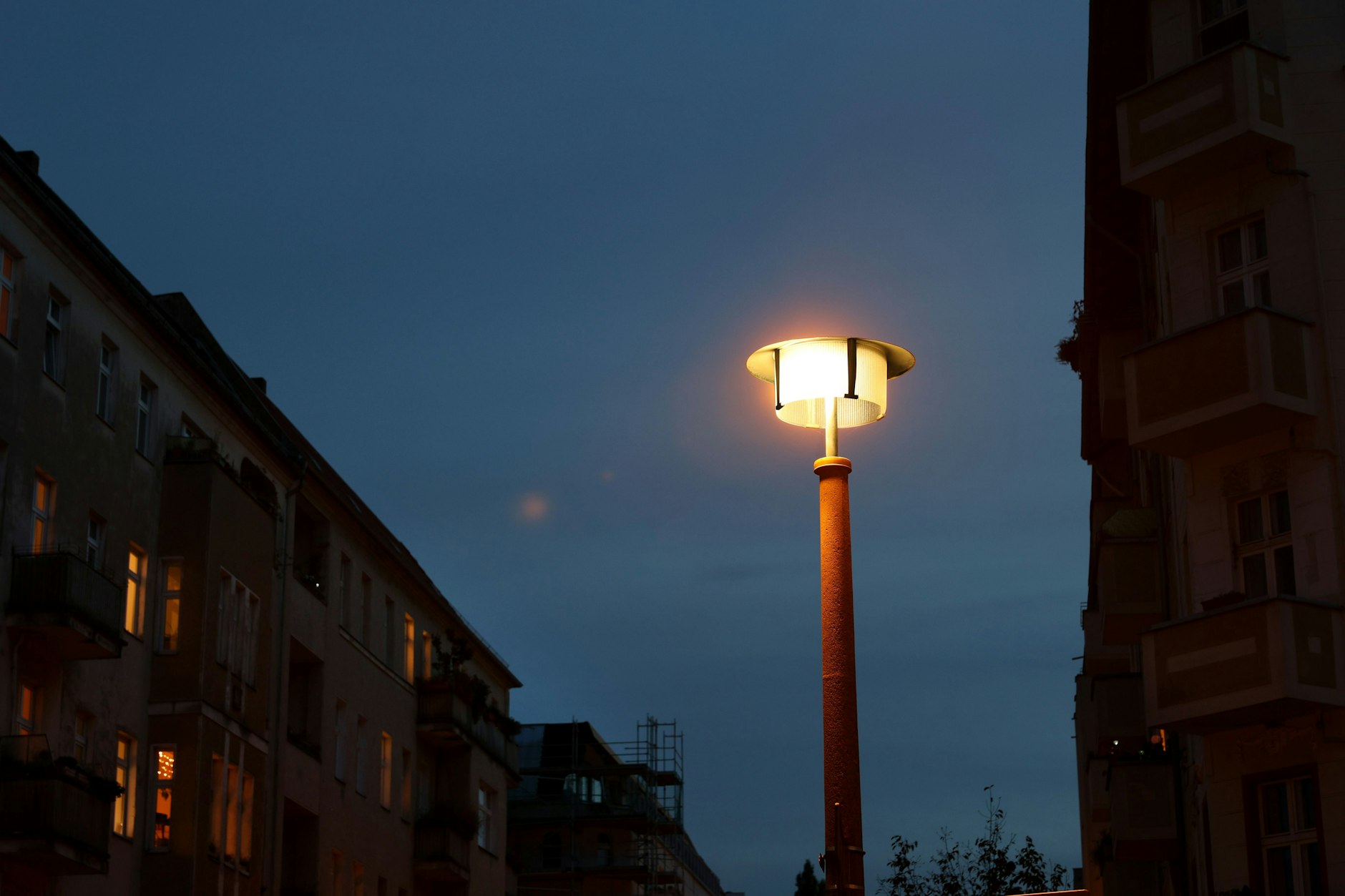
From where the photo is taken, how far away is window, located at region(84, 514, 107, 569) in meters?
30.6

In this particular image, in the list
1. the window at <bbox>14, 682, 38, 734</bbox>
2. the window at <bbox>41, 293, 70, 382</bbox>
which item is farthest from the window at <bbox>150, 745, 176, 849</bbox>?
the window at <bbox>41, 293, 70, 382</bbox>

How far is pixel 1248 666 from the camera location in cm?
1936

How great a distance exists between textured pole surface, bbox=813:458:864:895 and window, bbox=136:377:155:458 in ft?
78.8

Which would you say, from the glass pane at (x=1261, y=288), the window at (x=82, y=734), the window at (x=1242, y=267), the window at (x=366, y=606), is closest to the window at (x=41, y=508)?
the window at (x=82, y=734)

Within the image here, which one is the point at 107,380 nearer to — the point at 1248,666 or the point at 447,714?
the point at 1248,666

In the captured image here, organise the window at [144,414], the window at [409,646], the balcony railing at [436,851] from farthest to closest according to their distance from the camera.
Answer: the window at [409,646], the balcony railing at [436,851], the window at [144,414]

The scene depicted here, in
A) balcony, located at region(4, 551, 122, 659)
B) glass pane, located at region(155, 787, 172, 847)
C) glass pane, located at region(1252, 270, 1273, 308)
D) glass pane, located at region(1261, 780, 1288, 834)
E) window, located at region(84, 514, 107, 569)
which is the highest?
glass pane, located at region(1252, 270, 1273, 308)

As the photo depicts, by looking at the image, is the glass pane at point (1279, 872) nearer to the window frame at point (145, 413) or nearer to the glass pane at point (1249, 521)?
the glass pane at point (1249, 521)

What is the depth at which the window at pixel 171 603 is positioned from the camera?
33.2 m

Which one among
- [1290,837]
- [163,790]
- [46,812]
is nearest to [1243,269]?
[1290,837]

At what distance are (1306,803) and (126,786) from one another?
788 inches

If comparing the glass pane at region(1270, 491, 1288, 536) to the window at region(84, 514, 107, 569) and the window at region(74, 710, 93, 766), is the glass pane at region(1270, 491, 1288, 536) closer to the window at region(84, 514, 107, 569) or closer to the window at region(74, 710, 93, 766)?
the window at region(74, 710, 93, 766)

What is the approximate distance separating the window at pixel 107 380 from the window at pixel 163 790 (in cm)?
580

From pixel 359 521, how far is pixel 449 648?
9781 millimetres
